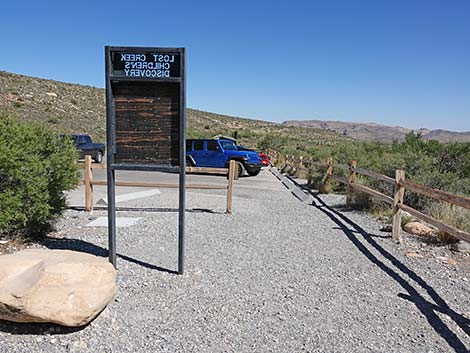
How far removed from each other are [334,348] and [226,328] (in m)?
1.03

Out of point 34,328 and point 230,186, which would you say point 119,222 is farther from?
point 34,328

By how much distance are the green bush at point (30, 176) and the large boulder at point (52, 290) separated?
1.95 m

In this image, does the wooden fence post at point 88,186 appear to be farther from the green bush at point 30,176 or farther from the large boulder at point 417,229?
the large boulder at point 417,229

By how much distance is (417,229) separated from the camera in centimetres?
815

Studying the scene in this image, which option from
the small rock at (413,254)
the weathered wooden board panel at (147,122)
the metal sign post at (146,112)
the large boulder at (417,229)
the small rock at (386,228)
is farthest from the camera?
the small rock at (386,228)

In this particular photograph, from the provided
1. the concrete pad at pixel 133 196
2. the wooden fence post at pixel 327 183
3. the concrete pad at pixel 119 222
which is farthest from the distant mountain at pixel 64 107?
the concrete pad at pixel 119 222

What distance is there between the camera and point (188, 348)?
3525 millimetres

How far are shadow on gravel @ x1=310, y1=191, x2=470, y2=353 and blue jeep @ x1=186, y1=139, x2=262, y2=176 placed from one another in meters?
10.1

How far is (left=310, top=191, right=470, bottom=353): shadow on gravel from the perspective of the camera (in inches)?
156

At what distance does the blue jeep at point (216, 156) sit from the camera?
17.9 metres

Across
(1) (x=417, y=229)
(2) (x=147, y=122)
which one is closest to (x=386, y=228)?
(1) (x=417, y=229)

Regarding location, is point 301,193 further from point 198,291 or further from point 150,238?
point 198,291

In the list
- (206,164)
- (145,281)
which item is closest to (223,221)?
(145,281)

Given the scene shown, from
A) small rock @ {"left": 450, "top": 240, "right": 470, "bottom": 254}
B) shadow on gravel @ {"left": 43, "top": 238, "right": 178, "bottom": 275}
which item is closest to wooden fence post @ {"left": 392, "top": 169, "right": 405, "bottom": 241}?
small rock @ {"left": 450, "top": 240, "right": 470, "bottom": 254}
